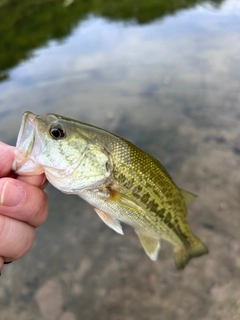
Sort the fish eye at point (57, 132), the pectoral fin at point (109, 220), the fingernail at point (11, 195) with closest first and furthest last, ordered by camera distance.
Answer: the fingernail at point (11, 195) → the fish eye at point (57, 132) → the pectoral fin at point (109, 220)

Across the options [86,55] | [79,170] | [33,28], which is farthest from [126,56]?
[79,170]

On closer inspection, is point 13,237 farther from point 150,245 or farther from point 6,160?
point 150,245

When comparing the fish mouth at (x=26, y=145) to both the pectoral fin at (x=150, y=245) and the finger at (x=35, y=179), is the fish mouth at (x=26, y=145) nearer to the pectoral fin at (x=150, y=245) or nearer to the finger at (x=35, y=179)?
the finger at (x=35, y=179)

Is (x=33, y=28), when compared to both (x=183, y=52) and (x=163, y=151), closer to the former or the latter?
(x=183, y=52)

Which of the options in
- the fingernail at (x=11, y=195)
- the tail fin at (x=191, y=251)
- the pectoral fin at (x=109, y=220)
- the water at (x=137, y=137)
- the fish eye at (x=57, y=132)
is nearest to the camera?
the fingernail at (x=11, y=195)

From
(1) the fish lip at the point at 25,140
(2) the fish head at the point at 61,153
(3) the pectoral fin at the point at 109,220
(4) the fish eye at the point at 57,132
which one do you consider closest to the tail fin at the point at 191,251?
(3) the pectoral fin at the point at 109,220

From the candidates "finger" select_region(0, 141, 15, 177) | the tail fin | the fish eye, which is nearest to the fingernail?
"finger" select_region(0, 141, 15, 177)

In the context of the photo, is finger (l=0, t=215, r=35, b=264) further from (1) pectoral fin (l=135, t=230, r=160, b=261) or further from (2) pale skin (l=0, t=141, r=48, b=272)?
(1) pectoral fin (l=135, t=230, r=160, b=261)

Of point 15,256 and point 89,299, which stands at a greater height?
point 15,256

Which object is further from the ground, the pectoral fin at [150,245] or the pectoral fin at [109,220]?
the pectoral fin at [109,220]
